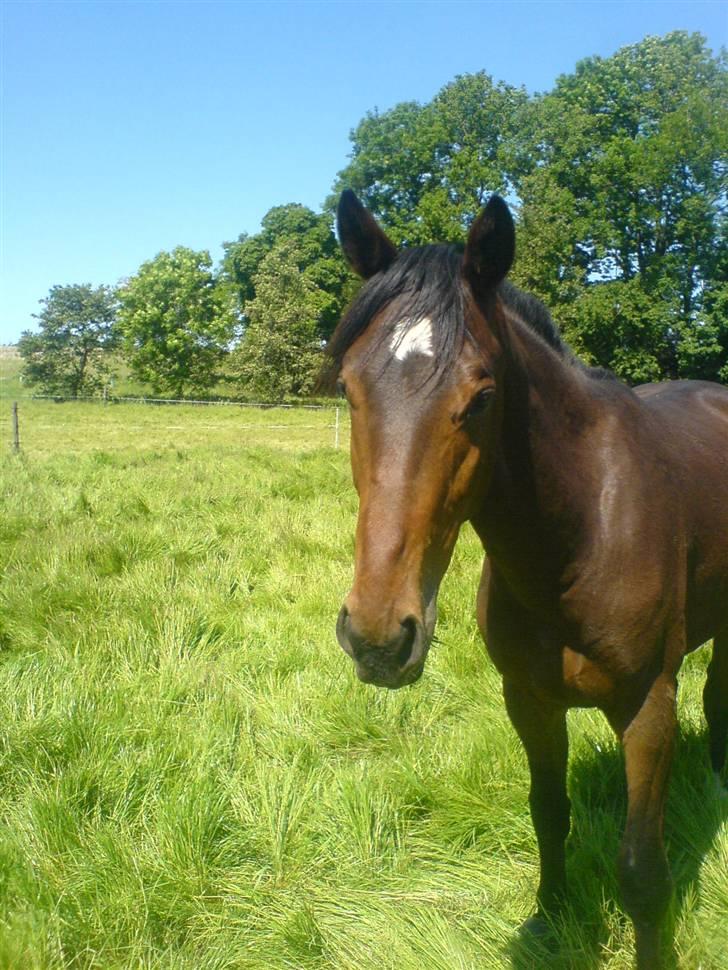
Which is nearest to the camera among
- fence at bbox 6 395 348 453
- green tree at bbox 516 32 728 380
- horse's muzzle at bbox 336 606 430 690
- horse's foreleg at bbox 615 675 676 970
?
horse's muzzle at bbox 336 606 430 690

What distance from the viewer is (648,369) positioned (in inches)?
1141

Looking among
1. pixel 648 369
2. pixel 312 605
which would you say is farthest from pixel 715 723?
pixel 648 369

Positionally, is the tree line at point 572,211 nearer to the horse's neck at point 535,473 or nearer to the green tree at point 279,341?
the green tree at point 279,341

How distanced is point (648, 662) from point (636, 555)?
0.32 meters

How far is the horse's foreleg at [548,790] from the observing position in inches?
99.0

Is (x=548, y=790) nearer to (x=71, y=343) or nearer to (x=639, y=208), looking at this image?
(x=639, y=208)

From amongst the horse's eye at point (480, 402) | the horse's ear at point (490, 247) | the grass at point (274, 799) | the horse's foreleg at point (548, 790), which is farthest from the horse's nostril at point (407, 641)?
the grass at point (274, 799)

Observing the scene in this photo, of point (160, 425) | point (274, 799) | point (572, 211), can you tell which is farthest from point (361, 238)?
point (572, 211)

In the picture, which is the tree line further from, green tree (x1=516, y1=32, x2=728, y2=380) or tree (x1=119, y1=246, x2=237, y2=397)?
tree (x1=119, y1=246, x2=237, y2=397)

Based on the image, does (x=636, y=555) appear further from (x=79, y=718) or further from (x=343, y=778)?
(x=79, y=718)

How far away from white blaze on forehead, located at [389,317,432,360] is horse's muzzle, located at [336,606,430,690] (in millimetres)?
586

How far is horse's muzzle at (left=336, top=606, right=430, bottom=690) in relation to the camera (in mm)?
1410

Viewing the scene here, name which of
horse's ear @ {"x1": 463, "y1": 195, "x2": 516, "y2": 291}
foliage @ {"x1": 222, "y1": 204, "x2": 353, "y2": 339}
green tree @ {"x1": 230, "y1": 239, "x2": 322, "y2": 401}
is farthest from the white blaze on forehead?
foliage @ {"x1": 222, "y1": 204, "x2": 353, "y2": 339}

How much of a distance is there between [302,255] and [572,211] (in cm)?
2072
